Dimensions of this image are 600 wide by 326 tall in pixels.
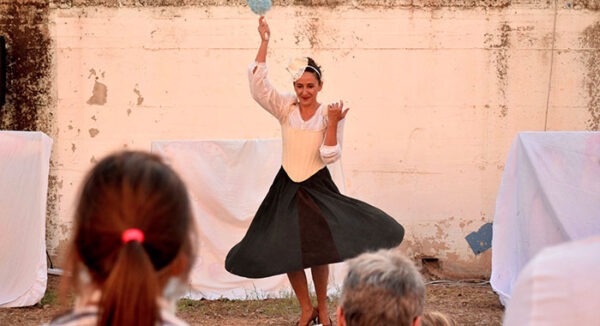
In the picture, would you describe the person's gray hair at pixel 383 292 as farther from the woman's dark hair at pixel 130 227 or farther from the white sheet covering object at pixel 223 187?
the white sheet covering object at pixel 223 187

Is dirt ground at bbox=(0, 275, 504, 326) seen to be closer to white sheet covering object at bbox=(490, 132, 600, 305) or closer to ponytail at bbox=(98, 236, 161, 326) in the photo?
white sheet covering object at bbox=(490, 132, 600, 305)

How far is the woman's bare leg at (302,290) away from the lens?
522 cm

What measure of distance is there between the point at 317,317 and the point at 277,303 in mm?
1515

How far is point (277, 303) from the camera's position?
6.85 meters

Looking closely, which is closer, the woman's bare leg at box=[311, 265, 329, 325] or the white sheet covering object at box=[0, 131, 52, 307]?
the woman's bare leg at box=[311, 265, 329, 325]

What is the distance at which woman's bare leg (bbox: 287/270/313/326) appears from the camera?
522 centimetres

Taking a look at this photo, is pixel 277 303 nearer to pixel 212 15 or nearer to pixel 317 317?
pixel 317 317

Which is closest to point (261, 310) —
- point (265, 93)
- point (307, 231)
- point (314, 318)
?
point (314, 318)

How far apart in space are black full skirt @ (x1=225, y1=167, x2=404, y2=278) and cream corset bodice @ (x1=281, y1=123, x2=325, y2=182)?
0.13 feet

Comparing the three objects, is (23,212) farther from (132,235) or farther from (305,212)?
(132,235)

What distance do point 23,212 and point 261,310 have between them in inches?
72.3

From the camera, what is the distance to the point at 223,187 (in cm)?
720

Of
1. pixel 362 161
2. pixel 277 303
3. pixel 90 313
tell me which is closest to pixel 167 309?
pixel 90 313

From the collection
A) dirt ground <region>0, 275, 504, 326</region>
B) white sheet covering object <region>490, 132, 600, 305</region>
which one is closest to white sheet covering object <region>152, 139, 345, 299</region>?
dirt ground <region>0, 275, 504, 326</region>
